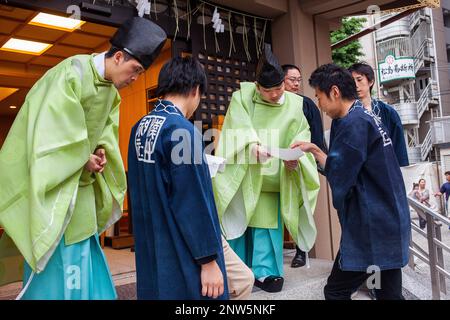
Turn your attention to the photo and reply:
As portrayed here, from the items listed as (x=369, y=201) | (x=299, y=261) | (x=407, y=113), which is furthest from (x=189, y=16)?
(x=407, y=113)

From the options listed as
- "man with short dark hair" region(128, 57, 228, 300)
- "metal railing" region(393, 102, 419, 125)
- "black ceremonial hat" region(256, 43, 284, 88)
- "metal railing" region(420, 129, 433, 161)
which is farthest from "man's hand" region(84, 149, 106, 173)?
"metal railing" region(393, 102, 419, 125)

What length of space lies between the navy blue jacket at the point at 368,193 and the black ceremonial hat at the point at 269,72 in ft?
3.44

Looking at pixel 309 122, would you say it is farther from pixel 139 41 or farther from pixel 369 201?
pixel 139 41

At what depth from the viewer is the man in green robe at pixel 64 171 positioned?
7.27ft

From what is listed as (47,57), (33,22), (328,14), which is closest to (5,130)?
(47,57)

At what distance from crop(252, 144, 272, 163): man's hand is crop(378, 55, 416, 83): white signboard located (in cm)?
2673

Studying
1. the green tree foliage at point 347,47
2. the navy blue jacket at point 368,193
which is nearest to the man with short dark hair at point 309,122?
the navy blue jacket at point 368,193

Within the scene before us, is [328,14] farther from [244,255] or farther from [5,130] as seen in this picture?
[5,130]

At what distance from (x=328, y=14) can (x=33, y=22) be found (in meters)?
4.04

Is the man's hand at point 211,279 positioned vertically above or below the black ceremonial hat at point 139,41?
below

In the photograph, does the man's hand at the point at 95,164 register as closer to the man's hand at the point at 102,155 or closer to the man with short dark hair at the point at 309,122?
the man's hand at the point at 102,155

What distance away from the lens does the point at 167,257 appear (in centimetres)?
208

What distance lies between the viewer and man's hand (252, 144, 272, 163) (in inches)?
144
